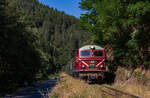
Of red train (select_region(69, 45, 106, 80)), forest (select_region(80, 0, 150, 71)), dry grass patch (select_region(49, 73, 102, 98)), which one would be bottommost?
dry grass patch (select_region(49, 73, 102, 98))

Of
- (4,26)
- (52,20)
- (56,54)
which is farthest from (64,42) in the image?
(4,26)

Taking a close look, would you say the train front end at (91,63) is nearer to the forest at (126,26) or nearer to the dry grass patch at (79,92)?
the forest at (126,26)

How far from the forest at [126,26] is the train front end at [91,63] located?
1258mm

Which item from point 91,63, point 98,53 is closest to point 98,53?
point 98,53

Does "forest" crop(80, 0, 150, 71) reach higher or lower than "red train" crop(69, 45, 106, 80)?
higher

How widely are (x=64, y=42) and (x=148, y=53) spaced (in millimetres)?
137986

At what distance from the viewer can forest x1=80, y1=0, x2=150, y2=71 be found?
36.7ft

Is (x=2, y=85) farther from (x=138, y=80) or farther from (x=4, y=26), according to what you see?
(x=138, y=80)

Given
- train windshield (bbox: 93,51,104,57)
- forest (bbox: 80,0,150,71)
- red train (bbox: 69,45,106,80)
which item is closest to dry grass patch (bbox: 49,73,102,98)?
red train (bbox: 69,45,106,80)

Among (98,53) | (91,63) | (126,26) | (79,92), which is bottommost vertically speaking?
(79,92)

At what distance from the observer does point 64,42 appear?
490 feet

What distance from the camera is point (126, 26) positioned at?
13406 millimetres

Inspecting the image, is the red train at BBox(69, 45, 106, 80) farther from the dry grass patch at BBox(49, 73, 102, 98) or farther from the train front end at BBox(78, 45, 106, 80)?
the dry grass patch at BBox(49, 73, 102, 98)

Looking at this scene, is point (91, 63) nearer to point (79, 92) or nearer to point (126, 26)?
point (126, 26)
